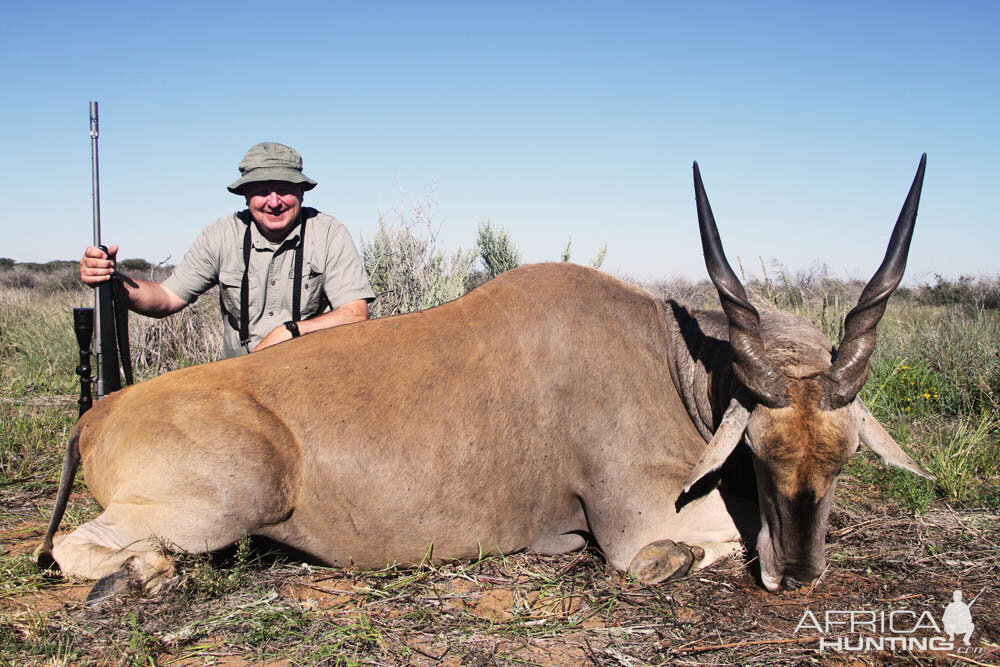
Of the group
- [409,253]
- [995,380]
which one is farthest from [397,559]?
[409,253]

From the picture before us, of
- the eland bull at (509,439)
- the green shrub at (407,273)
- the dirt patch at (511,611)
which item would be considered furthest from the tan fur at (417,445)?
the green shrub at (407,273)

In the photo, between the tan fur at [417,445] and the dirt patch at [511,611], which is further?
the tan fur at [417,445]

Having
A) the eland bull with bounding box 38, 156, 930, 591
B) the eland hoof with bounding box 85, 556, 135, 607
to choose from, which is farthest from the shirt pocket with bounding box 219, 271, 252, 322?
the eland hoof with bounding box 85, 556, 135, 607

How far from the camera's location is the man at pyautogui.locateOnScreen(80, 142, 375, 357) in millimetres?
6004

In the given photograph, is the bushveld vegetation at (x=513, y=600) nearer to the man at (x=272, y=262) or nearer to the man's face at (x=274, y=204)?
the man at (x=272, y=262)

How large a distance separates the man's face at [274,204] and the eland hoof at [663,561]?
393 cm

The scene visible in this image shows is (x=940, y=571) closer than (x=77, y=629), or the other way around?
(x=77, y=629)

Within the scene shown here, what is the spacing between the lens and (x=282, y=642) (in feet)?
10.4

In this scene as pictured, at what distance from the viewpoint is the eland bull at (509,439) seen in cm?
346

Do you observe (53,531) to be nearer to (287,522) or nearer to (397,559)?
(287,522)

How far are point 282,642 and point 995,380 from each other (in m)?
6.92

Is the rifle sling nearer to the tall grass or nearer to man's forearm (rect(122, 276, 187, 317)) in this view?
man's forearm (rect(122, 276, 187, 317))

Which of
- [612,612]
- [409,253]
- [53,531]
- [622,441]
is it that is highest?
[409,253]

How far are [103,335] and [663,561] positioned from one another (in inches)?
156
